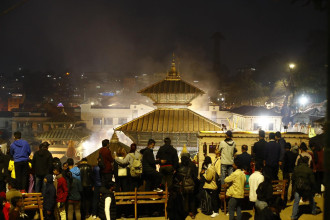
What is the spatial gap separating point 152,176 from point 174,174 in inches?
30.1

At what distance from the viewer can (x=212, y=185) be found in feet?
39.5

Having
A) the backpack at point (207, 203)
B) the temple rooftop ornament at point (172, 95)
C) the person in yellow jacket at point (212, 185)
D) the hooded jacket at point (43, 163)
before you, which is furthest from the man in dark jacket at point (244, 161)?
the temple rooftop ornament at point (172, 95)

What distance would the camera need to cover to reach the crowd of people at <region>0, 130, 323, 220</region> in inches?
425

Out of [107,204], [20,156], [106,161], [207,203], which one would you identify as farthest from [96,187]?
[207,203]

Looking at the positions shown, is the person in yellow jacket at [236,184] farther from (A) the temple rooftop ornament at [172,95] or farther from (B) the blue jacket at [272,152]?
(A) the temple rooftop ornament at [172,95]

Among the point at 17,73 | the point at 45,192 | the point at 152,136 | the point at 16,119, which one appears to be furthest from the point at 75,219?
the point at 17,73

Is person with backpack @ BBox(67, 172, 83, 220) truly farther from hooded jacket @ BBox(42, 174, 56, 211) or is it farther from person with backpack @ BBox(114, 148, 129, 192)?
person with backpack @ BBox(114, 148, 129, 192)

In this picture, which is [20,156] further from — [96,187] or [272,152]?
[272,152]

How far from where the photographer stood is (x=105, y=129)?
61.7m

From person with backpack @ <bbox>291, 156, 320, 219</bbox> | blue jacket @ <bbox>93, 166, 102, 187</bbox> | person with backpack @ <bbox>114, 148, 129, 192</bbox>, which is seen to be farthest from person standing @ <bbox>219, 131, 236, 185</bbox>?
blue jacket @ <bbox>93, 166, 102, 187</bbox>

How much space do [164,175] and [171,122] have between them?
914cm

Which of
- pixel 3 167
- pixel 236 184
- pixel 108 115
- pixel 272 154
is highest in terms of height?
pixel 108 115

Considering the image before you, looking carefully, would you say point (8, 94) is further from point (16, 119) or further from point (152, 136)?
point (152, 136)

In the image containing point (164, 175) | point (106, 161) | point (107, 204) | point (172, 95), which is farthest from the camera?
point (172, 95)
